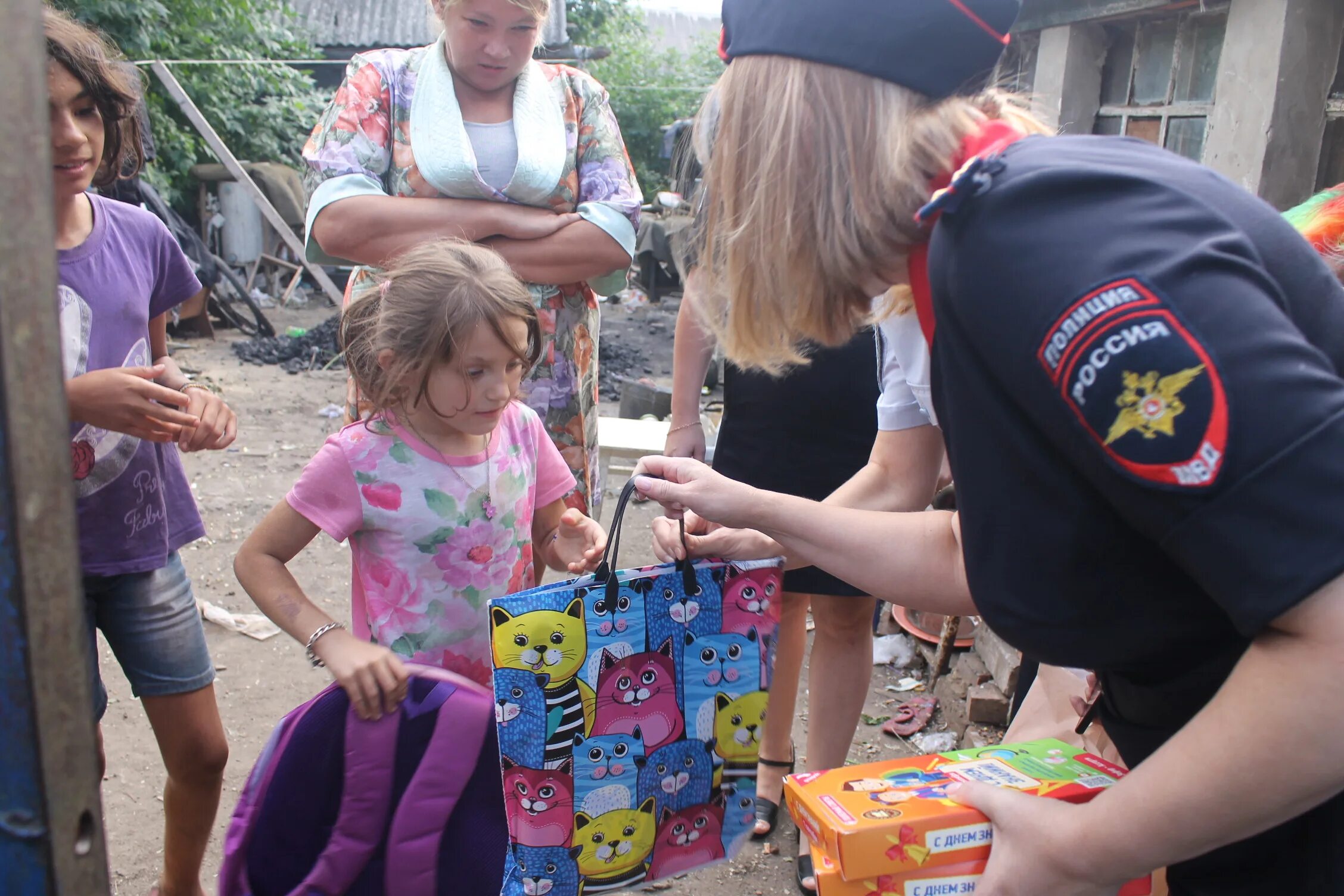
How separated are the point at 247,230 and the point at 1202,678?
44.4ft

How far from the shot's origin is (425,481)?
2.00 metres

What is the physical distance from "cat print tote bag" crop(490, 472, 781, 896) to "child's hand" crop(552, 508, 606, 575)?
0.85 feet

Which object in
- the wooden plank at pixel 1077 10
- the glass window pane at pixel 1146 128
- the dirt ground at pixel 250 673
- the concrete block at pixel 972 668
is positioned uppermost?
the wooden plank at pixel 1077 10

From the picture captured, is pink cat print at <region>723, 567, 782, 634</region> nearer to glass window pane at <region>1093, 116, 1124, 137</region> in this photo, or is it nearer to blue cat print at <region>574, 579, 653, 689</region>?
blue cat print at <region>574, 579, 653, 689</region>

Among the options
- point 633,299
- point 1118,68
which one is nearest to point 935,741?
point 1118,68

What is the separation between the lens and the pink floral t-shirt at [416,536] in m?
1.95

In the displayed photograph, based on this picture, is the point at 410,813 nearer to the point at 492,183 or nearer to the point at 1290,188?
the point at 492,183

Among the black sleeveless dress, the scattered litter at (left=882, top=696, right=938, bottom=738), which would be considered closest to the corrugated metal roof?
the scattered litter at (left=882, top=696, right=938, bottom=738)

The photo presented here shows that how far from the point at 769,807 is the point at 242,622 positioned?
7.87ft

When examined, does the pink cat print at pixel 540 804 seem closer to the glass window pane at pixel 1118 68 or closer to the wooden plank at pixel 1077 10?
the wooden plank at pixel 1077 10

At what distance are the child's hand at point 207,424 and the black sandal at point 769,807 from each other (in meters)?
1.77

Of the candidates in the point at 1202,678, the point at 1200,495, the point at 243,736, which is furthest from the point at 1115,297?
the point at 243,736

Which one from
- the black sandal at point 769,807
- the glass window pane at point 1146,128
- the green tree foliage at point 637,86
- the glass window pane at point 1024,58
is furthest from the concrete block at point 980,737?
the green tree foliage at point 637,86

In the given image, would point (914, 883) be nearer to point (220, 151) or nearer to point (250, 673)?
point (250, 673)
